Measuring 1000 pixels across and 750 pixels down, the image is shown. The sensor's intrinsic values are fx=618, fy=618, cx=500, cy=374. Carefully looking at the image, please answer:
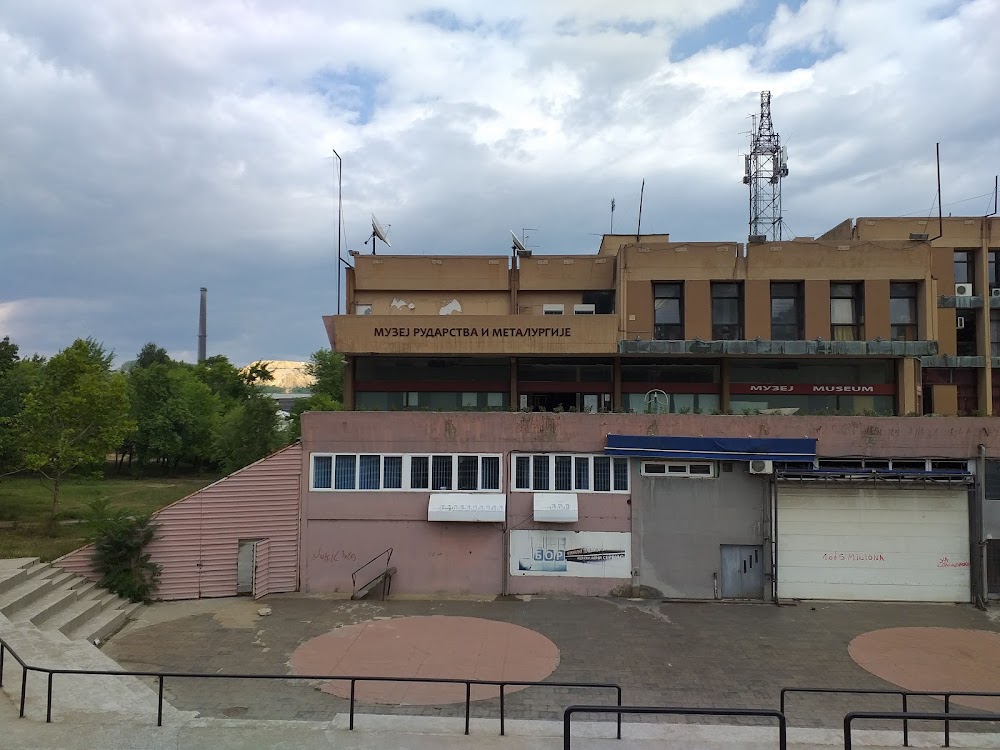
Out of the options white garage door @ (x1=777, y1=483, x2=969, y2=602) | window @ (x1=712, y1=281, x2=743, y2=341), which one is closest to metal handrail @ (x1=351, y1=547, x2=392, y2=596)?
white garage door @ (x1=777, y1=483, x2=969, y2=602)

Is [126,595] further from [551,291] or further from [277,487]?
[551,291]

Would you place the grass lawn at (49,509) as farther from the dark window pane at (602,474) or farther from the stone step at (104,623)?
the dark window pane at (602,474)

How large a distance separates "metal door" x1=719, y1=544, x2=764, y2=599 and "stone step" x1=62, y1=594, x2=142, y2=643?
49.4 feet

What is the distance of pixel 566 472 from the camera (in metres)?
17.5

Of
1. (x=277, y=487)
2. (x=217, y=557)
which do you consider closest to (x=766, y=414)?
(x=277, y=487)

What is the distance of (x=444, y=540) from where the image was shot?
17.2 meters

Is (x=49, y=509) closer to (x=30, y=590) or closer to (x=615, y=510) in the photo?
(x=30, y=590)

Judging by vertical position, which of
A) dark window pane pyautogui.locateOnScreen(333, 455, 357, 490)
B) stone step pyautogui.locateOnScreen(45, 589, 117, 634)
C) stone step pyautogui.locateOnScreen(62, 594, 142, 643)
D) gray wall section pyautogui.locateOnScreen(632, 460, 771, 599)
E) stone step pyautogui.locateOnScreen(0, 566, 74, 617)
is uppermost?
dark window pane pyautogui.locateOnScreen(333, 455, 357, 490)

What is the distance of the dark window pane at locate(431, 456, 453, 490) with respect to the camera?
17453mm

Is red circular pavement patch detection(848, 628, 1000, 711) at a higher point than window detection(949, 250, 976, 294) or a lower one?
lower

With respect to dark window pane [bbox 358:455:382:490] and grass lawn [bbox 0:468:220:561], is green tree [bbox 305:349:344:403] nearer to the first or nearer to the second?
grass lawn [bbox 0:468:220:561]

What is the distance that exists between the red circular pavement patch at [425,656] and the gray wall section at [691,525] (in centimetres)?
464

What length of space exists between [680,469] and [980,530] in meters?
8.10

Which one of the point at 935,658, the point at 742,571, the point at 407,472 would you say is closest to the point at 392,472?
the point at 407,472
